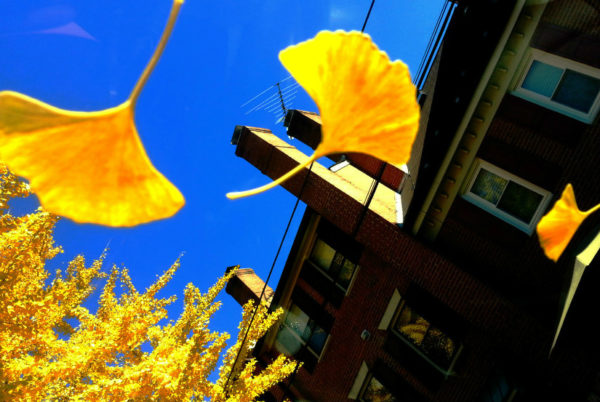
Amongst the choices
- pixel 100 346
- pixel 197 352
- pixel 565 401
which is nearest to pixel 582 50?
pixel 565 401

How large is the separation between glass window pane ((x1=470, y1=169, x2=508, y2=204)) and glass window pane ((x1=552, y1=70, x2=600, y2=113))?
1297 mm

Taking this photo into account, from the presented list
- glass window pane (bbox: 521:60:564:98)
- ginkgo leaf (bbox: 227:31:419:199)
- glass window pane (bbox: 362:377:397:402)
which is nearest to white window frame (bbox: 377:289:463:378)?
glass window pane (bbox: 362:377:397:402)

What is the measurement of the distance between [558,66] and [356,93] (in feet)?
16.5

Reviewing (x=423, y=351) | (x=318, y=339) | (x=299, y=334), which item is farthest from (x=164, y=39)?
(x=299, y=334)

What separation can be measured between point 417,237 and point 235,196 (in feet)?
17.8

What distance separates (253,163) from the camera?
8227 mm

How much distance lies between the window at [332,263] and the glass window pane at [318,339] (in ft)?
4.47

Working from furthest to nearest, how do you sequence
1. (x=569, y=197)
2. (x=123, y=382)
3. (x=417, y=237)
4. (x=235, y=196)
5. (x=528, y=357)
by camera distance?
(x=123, y=382), (x=417, y=237), (x=528, y=357), (x=569, y=197), (x=235, y=196)

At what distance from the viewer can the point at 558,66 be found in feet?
14.3

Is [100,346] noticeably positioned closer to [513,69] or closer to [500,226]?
[500,226]

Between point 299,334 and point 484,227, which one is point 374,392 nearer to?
point 299,334

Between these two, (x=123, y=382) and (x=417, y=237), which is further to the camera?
(x=123, y=382)

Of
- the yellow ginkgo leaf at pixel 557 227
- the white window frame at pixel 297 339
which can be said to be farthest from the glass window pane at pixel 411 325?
the yellow ginkgo leaf at pixel 557 227

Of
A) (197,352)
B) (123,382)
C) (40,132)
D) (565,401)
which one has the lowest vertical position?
(123,382)
